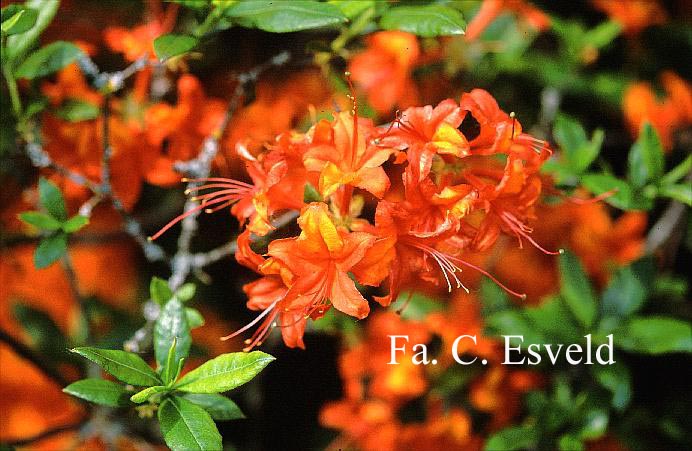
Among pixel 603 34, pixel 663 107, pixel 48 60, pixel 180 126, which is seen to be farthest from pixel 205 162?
pixel 663 107

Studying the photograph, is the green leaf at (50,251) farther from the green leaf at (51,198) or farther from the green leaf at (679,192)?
the green leaf at (679,192)

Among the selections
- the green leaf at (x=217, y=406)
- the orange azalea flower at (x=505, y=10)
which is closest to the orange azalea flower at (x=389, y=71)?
the orange azalea flower at (x=505, y=10)

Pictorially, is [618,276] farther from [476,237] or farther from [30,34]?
[30,34]

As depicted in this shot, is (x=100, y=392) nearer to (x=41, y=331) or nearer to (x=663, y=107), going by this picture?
(x=41, y=331)

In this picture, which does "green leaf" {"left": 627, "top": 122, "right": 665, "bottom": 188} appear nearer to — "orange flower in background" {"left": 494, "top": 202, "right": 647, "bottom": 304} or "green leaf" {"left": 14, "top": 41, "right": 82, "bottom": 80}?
"orange flower in background" {"left": 494, "top": 202, "right": 647, "bottom": 304}

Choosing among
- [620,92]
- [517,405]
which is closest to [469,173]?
[517,405]

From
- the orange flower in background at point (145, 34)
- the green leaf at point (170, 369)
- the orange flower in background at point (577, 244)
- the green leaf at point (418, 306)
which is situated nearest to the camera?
the green leaf at point (170, 369)
